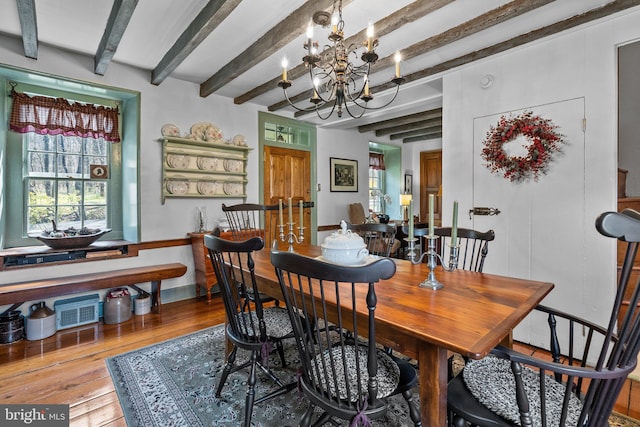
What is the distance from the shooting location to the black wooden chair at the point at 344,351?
0.96 meters

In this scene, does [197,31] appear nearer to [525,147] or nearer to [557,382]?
[525,147]

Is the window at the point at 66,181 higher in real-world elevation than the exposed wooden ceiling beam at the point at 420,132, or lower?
lower

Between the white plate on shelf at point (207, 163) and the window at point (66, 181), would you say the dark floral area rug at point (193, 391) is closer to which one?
the window at point (66, 181)

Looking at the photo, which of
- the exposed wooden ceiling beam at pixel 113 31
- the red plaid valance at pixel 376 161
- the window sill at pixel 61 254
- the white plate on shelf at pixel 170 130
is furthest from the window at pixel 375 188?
the exposed wooden ceiling beam at pixel 113 31

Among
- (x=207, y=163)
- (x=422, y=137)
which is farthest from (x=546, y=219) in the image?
(x=422, y=137)

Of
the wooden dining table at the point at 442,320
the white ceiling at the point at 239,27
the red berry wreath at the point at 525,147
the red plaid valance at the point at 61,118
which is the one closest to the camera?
the wooden dining table at the point at 442,320

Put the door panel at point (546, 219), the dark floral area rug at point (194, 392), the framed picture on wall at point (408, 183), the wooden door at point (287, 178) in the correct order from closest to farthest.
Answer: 1. the dark floral area rug at point (194, 392)
2. the door panel at point (546, 219)
3. the wooden door at point (287, 178)
4. the framed picture on wall at point (408, 183)

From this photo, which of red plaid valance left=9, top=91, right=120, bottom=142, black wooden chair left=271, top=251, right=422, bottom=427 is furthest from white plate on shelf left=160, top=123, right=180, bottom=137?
black wooden chair left=271, top=251, right=422, bottom=427

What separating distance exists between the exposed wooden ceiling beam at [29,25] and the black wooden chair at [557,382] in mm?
3345

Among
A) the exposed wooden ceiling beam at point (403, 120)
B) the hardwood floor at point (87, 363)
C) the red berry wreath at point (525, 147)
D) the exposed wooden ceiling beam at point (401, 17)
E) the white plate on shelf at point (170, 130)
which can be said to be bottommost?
the hardwood floor at point (87, 363)

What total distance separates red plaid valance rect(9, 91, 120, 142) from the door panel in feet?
12.7

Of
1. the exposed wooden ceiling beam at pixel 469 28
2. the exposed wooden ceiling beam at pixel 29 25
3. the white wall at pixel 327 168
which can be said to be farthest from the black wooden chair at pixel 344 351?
the white wall at pixel 327 168

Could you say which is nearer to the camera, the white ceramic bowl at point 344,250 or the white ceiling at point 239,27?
the white ceramic bowl at point 344,250

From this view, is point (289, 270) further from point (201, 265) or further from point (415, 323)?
point (201, 265)
